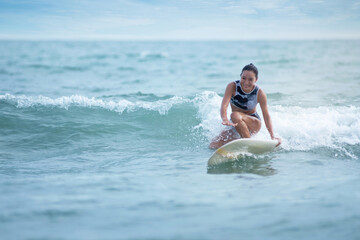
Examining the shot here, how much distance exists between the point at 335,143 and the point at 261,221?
12.6 feet

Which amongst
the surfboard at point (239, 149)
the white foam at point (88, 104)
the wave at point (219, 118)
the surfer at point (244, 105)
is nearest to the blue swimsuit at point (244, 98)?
the surfer at point (244, 105)

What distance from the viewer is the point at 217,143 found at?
6.26 m

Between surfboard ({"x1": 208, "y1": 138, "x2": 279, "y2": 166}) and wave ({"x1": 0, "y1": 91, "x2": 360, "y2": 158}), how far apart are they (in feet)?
2.65

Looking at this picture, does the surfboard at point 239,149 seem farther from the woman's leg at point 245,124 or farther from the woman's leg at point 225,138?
the woman's leg at point 225,138

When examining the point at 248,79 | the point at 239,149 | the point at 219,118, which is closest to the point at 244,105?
the point at 248,79

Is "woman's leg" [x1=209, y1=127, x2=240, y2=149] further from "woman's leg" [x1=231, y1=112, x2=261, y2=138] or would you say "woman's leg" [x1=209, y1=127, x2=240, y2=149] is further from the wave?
the wave

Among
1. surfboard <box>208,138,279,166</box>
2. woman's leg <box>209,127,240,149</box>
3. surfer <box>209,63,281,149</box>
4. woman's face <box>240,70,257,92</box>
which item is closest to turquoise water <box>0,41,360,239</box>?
surfboard <box>208,138,279,166</box>

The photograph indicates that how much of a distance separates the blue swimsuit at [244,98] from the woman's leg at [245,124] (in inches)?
6.1

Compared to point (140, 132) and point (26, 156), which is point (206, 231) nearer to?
point (26, 156)

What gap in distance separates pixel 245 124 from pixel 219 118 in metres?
2.31

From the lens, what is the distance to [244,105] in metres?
5.96

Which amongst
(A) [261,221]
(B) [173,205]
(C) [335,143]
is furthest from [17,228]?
(C) [335,143]

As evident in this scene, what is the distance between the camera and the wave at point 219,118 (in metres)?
6.50

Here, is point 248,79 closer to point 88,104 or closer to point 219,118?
point 219,118
